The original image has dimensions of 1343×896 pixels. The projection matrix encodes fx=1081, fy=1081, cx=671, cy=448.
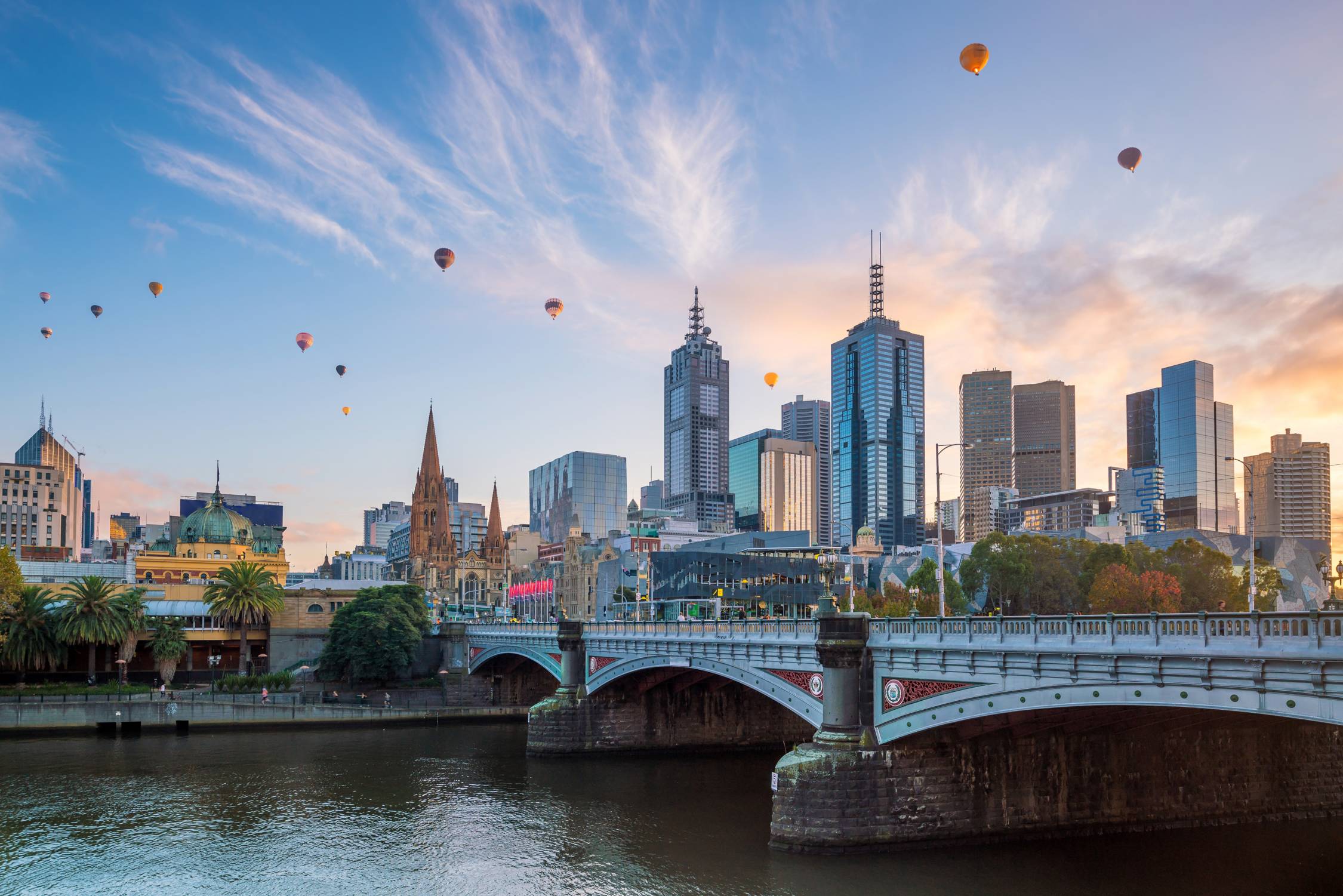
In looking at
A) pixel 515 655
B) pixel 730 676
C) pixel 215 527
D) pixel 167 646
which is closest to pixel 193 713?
pixel 167 646

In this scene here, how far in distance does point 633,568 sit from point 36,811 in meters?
119

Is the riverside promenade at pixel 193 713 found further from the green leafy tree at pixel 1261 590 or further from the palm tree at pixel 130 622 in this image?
the green leafy tree at pixel 1261 590

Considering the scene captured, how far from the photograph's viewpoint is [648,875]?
137 ft

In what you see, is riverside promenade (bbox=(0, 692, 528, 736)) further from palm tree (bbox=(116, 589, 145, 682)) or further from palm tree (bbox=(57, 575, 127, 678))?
palm tree (bbox=(116, 589, 145, 682))

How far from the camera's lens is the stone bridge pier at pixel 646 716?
70375mm

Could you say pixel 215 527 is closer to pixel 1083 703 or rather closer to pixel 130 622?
pixel 130 622

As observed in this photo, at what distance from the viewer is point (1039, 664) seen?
1396 inches

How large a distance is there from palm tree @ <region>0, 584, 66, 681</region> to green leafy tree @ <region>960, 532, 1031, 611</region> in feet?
283

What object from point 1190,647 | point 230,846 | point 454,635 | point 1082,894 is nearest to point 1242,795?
point 1082,894

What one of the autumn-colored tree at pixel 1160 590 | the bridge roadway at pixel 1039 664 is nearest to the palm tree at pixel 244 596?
the bridge roadway at pixel 1039 664

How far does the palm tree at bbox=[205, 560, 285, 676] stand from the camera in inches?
4220

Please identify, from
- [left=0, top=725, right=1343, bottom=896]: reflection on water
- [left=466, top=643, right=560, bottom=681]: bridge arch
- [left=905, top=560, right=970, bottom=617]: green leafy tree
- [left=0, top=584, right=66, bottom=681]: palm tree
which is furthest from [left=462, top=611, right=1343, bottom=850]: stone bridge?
[left=0, top=584, right=66, bottom=681]: palm tree

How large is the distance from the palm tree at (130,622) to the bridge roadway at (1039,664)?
206 feet

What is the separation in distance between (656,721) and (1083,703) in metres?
41.7
